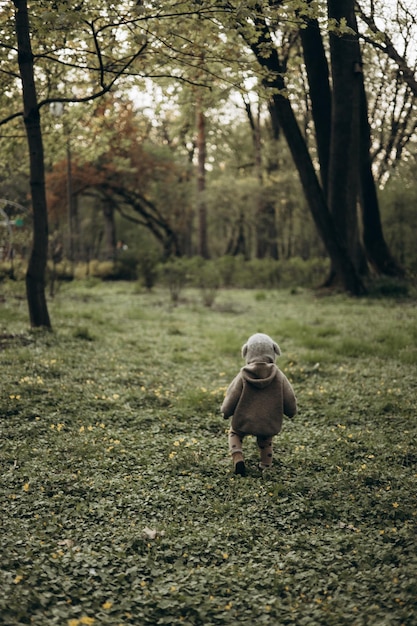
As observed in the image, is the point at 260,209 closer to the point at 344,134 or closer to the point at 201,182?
the point at 201,182

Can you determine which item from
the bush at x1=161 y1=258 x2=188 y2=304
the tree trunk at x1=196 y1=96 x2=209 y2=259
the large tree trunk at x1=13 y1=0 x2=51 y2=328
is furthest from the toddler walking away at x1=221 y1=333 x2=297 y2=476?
the tree trunk at x1=196 y1=96 x2=209 y2=259

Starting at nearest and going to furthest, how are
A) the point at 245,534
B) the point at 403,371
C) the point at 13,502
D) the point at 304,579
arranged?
the point at 304,579 < the point at 245,534 < the point at 13,502 < the point at 403,371

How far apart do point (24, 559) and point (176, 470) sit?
1.72m

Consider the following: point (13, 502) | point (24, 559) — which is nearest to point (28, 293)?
point (13, 502)

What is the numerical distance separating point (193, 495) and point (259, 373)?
3.82 feet

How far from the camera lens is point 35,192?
9.58 metres

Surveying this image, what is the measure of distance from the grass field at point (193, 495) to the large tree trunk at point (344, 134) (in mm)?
7093

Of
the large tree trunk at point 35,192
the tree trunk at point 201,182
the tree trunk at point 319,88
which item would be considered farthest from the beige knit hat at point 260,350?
the tree trunk at point 201,182

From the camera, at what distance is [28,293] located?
9.90 metres

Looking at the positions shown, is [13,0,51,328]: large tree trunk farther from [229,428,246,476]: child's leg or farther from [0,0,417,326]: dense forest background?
[229,428,246,476]: child's leg

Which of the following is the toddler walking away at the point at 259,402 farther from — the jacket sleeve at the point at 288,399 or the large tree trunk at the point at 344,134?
the large tree trunk at the point at 344,134

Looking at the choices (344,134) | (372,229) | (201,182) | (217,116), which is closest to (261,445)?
(344,134)

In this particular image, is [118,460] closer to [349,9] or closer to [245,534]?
[245,534]

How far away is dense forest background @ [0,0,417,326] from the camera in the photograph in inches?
295
